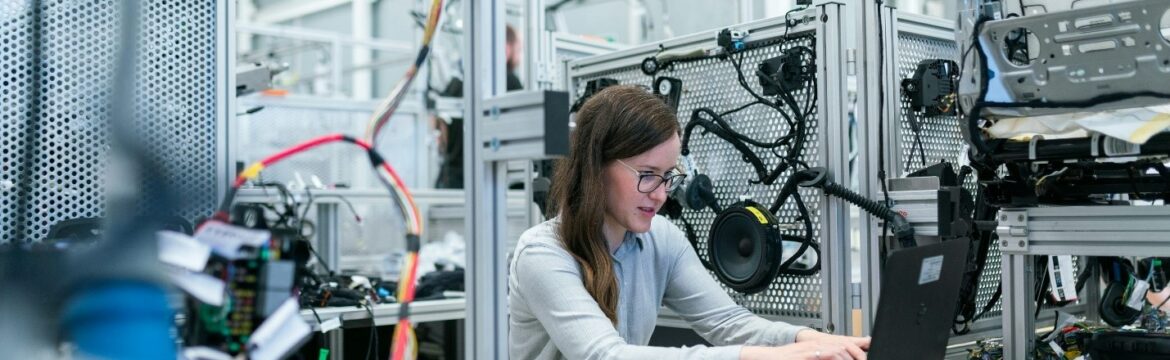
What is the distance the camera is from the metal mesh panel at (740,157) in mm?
1881

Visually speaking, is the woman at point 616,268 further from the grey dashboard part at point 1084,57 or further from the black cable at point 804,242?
the grey dashboard part at point 1084,57

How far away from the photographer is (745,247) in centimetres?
193

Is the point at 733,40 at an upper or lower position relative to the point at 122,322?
upper

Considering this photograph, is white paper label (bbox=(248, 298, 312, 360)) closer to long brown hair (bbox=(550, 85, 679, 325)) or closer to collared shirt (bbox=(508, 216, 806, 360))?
collared shirt (bbox=(508, 216, 806, 360))

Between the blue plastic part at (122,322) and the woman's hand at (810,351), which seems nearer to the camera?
the blue plastic part at (122,322)

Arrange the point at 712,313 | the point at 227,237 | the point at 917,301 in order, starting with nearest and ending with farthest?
the point at 227,237 → the point at 917,301 → the point at 712,313

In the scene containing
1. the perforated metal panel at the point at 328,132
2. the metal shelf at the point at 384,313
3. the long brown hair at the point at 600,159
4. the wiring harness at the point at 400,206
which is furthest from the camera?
the perforated metal panel at the point at 328,132

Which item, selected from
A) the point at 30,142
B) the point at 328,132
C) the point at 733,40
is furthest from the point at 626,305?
the point at 328,132

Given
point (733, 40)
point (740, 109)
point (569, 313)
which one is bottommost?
point (569, 313)

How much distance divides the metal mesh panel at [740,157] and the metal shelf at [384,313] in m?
0.67

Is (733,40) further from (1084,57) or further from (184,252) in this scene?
(184,252)

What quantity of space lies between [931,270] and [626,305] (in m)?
0.52

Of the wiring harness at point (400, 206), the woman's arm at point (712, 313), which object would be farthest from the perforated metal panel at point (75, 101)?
the woman's arm at point (712, 313)

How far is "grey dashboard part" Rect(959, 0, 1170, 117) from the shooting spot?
51.3 inches
